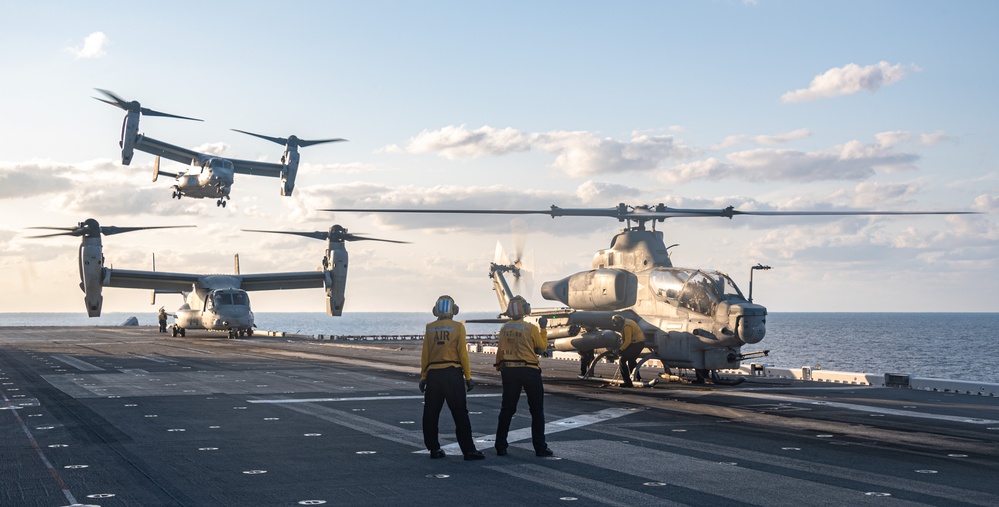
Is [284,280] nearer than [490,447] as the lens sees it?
No

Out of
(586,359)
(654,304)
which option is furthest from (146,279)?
(654,304)

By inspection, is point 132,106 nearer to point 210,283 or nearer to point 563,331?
point 210,283

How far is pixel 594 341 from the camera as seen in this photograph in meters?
24.0

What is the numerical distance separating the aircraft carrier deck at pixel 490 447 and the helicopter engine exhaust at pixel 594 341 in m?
1.13

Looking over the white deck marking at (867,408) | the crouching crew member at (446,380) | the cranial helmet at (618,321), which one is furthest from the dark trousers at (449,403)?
the cranial helmet at (618,321)

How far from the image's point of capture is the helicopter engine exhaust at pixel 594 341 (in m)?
23.8

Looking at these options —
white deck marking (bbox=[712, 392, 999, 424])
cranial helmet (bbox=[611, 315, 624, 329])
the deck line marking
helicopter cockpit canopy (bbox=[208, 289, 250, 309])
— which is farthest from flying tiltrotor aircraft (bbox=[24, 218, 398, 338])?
white deck marking (bbox=[712, 392, 999, 424])

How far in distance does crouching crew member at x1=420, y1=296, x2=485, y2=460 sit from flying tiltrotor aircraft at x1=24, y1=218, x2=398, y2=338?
44.5 m

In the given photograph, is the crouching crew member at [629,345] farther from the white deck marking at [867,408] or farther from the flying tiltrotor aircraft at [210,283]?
the flying tiltrotor aircraft at [210,283]

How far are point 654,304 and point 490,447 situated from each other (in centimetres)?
1213

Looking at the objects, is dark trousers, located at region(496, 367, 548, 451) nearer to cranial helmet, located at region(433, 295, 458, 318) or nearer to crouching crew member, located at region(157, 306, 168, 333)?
cranial helmet, located at region(433, 295, 458, 318)

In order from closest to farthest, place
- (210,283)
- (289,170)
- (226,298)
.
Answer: (226,298) → (210,283) → (289,170)

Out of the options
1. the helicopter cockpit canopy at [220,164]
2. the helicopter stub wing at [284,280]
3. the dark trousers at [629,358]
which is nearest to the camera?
the dark trousers at [629,358]

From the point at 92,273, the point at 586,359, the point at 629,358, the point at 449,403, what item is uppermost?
the point at 92,273
